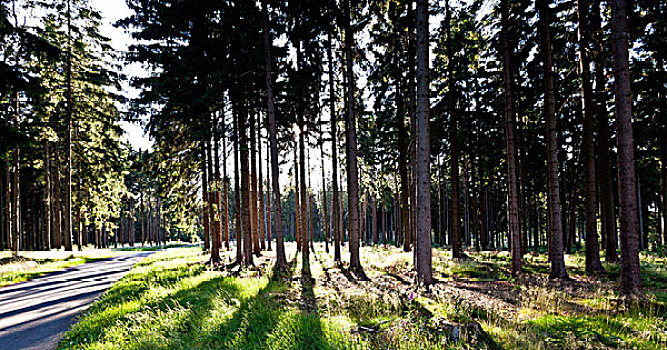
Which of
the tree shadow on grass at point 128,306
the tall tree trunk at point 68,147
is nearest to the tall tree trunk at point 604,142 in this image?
the tree shadow on grass at point 128,306

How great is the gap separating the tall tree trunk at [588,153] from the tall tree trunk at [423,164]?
18.7 feet

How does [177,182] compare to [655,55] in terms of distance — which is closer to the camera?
[655,55]

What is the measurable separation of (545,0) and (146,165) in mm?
18915

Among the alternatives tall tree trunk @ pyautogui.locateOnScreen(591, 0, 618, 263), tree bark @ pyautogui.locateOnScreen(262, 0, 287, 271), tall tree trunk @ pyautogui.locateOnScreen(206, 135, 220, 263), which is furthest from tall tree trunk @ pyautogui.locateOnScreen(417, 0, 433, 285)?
tall tree trunk @ pyautogui.locateOnScreen(206, 135, 220, 263)

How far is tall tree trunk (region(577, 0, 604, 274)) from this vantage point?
37.4 feet

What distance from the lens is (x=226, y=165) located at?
58.3 feet

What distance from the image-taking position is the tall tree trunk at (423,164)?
9.39 meters

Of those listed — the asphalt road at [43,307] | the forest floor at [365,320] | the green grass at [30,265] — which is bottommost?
the green grass at [30,265]

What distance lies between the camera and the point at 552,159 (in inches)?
422

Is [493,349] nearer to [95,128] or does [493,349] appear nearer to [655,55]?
[655,55]

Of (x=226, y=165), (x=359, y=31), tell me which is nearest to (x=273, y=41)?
(x=359, y=31)

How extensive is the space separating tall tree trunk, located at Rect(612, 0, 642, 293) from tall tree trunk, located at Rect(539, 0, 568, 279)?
8.56 ft

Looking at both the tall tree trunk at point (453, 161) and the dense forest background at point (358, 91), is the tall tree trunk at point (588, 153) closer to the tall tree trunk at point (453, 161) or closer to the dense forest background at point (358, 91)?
the dense forest background at point (358, 91)

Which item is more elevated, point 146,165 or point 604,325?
point 146,165
